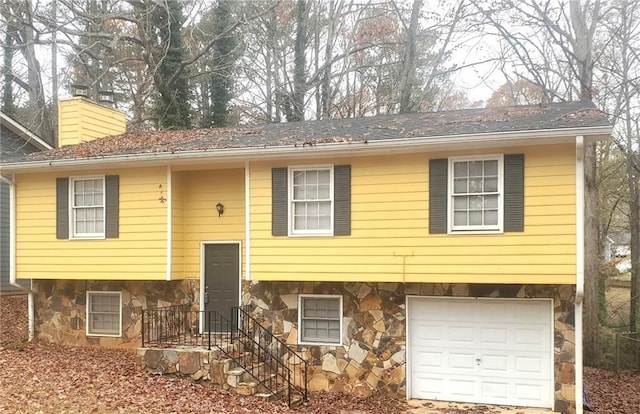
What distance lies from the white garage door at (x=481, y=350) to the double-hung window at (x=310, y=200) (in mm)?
2381

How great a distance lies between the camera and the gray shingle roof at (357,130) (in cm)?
971

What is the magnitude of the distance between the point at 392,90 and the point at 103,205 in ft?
50.0

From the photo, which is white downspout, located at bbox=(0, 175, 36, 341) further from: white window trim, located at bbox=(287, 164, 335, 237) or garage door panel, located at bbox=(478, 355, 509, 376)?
garage door panel, located at bbox=(478, 355, 509, 376)

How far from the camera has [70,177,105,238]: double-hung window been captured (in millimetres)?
12281

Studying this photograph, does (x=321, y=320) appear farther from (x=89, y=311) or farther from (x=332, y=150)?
(x=89, y=311)

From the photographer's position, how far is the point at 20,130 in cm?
1905

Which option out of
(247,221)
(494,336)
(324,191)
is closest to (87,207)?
(247,221)

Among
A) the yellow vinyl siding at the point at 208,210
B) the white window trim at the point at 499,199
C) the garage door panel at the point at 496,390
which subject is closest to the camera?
the white window trim at the point at 499,199

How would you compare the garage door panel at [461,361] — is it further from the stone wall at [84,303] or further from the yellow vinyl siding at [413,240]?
the stone wall at [84,303]

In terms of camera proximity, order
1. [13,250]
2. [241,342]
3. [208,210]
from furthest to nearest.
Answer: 1. [13,250]
2. [208,210]
3. [241,342]

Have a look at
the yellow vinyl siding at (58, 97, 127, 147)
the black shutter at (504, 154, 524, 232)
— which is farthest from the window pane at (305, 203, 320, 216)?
the yellow vinyl siding at (58, 97, 127, 147)

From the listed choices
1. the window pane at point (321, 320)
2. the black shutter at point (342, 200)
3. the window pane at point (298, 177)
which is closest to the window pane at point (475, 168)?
the black shutter at point (342, 200)

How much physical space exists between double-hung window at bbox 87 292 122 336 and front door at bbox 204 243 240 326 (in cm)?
228

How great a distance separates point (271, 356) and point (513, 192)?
18.4ft
